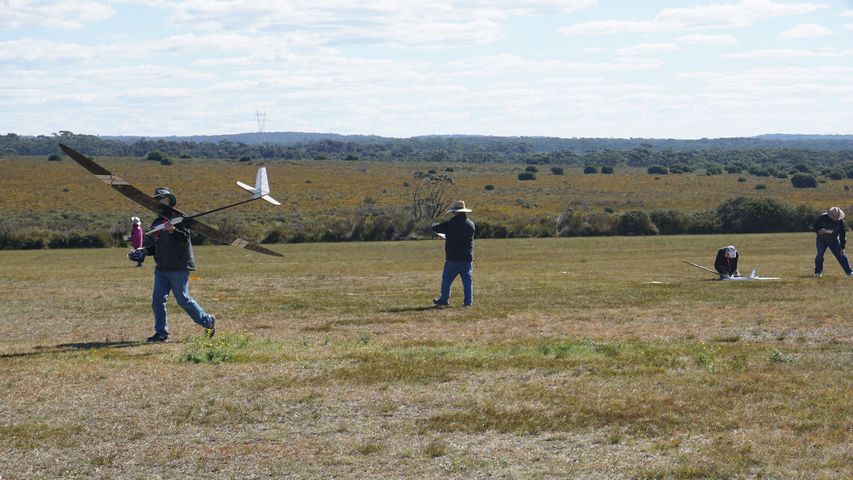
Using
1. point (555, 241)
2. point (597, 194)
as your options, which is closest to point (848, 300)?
point (555, 241)

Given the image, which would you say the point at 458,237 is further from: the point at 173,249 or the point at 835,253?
the point at 835,253

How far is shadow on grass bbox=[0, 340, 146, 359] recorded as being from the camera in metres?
14.1

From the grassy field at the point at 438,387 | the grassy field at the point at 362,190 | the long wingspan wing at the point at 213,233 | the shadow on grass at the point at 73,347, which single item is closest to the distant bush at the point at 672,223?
the grassy field at the point at 362,190

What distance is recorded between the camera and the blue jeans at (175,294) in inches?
597

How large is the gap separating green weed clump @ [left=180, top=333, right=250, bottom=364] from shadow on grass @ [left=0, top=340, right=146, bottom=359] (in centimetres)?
91

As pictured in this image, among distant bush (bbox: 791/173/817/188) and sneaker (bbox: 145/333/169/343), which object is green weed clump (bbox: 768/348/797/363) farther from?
distant bush (bbox: 791/173/817/188)

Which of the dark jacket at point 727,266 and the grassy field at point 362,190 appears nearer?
the dark jacket at point 727,266

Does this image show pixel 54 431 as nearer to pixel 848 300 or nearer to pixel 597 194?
pixel 848 300

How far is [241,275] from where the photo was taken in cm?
2989

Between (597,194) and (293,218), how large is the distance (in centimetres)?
3550

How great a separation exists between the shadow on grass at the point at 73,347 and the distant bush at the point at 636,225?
136 feet

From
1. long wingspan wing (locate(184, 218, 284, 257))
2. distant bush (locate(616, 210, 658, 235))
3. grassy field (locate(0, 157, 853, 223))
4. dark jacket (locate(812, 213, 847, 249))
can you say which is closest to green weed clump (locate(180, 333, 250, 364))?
long wingspan wing (locate(184, 218, 284, 257))

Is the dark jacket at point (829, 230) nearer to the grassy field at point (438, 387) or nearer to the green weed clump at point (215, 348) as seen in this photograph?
the grassy field at point (438, 387)

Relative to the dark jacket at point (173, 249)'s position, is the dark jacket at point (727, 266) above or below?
below
